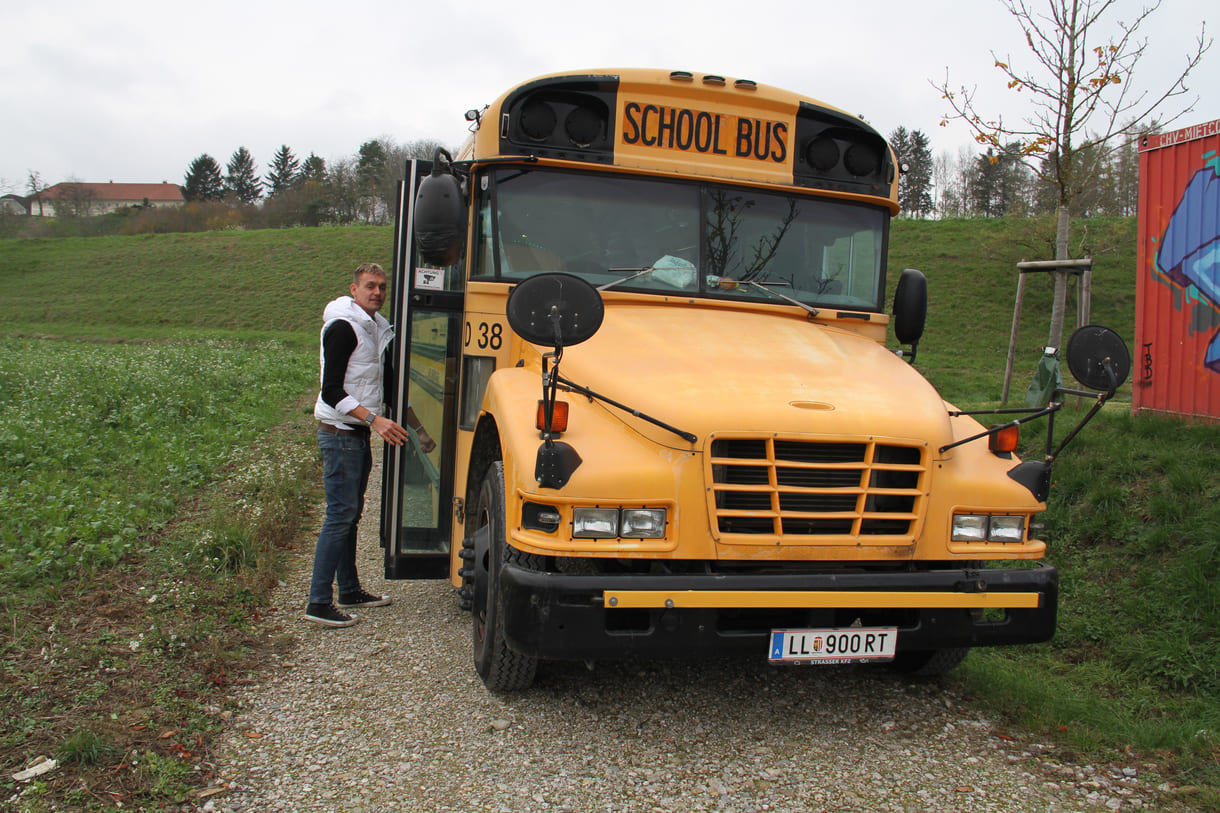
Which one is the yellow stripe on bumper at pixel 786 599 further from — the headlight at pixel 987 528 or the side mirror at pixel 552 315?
the side mirror at pixel 552 315

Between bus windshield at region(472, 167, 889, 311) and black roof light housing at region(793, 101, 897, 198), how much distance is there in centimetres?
Answer: 15

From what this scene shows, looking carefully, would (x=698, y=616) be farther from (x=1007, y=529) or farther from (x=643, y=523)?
(x=1007, y=529)

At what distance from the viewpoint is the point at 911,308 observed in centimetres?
500

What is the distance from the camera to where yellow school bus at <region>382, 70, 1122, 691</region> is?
10.1 ft

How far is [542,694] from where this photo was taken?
151 inches

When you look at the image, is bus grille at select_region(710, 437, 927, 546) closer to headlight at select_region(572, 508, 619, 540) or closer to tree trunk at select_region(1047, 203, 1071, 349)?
headlight at select_region(572, 508, 619, 540)

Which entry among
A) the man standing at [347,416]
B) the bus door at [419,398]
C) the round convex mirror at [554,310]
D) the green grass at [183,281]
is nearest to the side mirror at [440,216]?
the bus door at [419,398]

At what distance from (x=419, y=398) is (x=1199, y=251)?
254 inches

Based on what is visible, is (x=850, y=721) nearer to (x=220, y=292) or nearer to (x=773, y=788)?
(x=773, y=788)

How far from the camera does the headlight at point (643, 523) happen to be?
3070mm

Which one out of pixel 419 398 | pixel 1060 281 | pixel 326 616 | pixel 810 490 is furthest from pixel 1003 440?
pixel 1060 281

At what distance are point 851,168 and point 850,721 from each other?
112 inches

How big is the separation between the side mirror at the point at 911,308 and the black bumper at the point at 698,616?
197cm

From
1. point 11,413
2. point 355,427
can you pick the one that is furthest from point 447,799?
point 11,413
